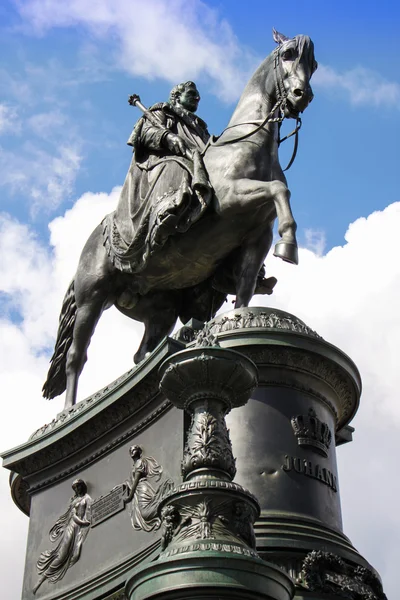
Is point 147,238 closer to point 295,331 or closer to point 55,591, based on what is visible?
point 295,331

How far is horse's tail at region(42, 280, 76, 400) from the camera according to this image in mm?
14266

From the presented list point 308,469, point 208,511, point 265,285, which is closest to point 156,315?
point 265,285

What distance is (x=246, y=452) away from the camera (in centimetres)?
1011

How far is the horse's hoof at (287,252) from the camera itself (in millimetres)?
11227

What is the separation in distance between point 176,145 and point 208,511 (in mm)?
7129

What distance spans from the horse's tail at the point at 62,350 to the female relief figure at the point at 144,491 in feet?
13.2

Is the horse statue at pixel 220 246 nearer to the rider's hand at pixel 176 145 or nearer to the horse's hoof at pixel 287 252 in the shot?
the horse's hoof at pixel 287 252

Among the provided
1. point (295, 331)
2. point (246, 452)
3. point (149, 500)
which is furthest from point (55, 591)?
point (295, 331)

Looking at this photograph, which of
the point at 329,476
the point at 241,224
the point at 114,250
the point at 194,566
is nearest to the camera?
the point at 194,566

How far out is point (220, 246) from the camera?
12430 millimetres

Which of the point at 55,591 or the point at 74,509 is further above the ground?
the point at 74,509

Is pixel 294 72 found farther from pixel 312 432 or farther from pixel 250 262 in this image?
pixel 312 432

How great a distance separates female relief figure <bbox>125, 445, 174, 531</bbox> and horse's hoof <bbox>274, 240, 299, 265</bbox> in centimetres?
263

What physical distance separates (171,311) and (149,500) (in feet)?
13.8
